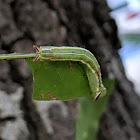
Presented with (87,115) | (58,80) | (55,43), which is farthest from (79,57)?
(55,43)

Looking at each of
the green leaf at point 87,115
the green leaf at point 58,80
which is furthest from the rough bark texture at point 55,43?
the green leaf at point 58,80

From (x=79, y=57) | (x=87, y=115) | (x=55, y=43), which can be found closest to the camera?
(x=79, y=57)

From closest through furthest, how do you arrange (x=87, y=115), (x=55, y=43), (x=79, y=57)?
(x=79, y=57)
(x=87, y=115)
(x=55, y=43)

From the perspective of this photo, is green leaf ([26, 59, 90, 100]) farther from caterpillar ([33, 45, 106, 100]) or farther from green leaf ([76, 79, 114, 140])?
green leaf ([76, 79, 114, 140])

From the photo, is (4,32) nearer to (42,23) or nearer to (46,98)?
(42,23)

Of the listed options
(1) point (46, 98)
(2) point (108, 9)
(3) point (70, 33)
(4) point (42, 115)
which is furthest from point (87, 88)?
(2) point (108, 9)

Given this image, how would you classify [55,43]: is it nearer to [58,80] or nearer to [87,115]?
[87,115]
